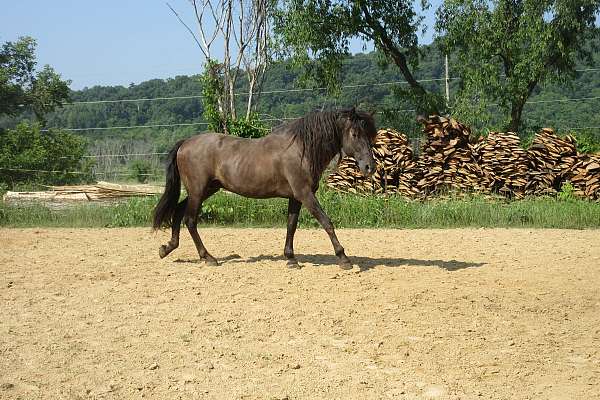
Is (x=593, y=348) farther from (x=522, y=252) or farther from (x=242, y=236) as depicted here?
(x=242, y=236)

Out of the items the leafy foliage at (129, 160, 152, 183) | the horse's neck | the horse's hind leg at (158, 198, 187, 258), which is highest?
the horse's neck

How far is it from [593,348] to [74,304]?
4.84m

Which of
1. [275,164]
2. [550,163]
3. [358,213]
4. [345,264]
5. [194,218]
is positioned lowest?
[345,264]

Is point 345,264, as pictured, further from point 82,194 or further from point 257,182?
point 82,194

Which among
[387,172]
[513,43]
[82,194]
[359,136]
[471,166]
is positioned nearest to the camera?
[359,136]

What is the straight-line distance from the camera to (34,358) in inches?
218

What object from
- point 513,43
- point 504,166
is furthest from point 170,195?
point 513,43

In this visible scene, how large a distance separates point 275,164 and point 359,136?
1124 mm

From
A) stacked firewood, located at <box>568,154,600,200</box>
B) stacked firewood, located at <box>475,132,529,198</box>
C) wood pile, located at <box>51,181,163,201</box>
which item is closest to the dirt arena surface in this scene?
stacked firewood, located at <box>568,154,600,200</box>

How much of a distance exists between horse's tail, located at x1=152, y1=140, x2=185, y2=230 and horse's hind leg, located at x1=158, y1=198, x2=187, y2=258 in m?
0.07

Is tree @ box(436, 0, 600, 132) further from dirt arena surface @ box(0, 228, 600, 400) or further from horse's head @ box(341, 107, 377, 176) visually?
horse's head @ box(341, 107, 377, 176)

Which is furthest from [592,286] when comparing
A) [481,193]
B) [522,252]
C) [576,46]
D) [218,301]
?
[576,46]

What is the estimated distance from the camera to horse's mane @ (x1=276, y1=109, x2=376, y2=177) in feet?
29.2

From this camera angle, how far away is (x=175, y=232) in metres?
9.77
